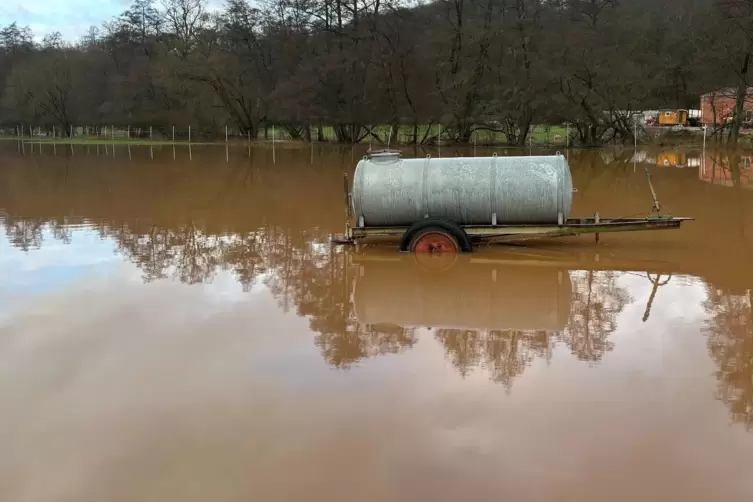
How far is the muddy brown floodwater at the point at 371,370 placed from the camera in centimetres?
540

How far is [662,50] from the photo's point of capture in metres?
55.1

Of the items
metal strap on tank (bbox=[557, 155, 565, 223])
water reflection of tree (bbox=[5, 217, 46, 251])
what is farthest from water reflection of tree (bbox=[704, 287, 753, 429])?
water reflection of tree (bbox=[5, 217, 46, 251])

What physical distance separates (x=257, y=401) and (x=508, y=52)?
48548 mm

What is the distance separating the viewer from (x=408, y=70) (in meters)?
56.5

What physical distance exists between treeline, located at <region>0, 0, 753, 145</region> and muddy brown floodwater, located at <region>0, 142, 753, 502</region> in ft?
113

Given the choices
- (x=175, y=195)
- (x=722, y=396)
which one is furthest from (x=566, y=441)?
(x=175, y=195)

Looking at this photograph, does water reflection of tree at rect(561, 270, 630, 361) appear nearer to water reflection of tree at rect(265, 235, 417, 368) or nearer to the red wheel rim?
water reflection of tree at rect(265, 235, 417, 368)

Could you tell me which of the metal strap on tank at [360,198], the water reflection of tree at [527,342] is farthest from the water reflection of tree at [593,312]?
the metal strap on tank at [360,198]

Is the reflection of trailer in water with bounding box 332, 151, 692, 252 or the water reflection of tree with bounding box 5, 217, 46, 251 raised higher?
the reflection of trailer in water with bounding box 332, 151, 692, 252

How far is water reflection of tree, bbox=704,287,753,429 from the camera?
667 centimetres

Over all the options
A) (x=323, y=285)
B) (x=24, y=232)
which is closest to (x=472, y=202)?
(x=323, y=285)

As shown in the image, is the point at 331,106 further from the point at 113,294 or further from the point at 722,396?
the point at 722,396

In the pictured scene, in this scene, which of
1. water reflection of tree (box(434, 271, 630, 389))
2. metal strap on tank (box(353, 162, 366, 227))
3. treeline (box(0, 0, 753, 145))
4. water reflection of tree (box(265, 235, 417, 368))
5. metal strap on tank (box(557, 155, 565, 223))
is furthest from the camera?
treeline (box(0, 0, 753, 145))

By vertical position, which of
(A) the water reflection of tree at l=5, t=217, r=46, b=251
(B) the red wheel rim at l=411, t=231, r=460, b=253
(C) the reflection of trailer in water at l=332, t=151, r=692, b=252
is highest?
(C) the reflection of trailer in water at l=332, t=151, r=692, b=252
